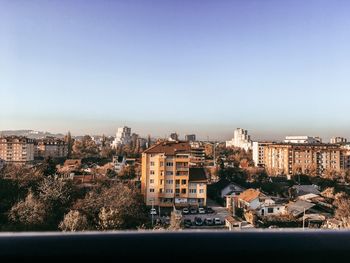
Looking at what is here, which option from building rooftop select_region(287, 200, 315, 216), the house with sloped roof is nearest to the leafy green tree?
the house with sloped roof

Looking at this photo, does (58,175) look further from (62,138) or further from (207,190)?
(207,190)

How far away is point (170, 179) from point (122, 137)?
3262mm

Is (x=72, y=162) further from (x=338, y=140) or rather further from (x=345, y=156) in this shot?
(x=338, y=140)

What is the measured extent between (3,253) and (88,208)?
6931 millimetres

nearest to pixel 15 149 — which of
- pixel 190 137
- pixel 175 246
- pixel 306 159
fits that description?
pixel 190 137

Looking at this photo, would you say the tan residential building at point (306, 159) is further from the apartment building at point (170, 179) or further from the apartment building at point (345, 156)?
the apartment building at point (170, 179)

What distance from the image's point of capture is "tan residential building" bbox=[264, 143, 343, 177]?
13.3m

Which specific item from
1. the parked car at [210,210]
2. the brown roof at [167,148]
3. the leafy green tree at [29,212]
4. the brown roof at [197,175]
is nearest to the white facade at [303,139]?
the brown roof at [197,175]

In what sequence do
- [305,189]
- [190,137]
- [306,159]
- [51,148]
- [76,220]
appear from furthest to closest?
[306,159] → [51,148] → [190,137] → [305,189] → [76,220]

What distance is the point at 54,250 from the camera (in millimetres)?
485

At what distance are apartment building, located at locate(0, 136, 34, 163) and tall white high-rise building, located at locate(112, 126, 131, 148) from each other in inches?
108

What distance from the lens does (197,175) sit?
10250 millimetres

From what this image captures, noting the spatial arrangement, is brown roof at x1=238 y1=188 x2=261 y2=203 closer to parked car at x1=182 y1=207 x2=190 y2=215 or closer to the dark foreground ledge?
parked car at x1=182 y1=207 x2=190 y2=215

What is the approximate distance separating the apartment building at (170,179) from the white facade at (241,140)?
339 cm
